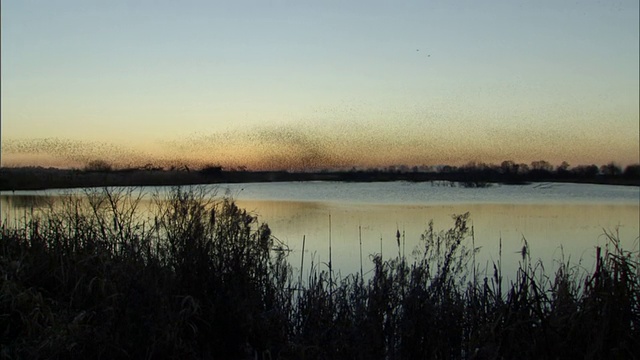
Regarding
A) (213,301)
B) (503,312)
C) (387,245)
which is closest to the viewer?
(503,312)

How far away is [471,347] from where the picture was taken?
4.95 metres

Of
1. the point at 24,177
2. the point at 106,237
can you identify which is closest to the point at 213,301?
the point at 106,237

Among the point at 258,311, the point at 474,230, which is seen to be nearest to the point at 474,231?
the point at 474,230

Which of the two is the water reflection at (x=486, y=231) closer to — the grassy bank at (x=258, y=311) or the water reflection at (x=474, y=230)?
the water reflection at (x=474, y=230)

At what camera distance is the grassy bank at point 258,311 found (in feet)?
15.7

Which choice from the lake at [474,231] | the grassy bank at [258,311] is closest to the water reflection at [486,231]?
the lake at [474,231]

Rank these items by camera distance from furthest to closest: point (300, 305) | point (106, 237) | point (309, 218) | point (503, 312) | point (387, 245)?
point (309, 218) < point (387, 245) < point (106, 237) < point (300, 305) < point (503, 312)

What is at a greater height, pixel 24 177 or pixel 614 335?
pixel 24 177

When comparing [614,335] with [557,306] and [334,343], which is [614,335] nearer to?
[557,306]

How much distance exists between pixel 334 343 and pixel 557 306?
7.71ft

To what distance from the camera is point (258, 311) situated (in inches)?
223

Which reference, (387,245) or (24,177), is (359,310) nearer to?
(387,245)

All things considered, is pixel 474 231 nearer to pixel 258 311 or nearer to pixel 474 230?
pixel 474 230

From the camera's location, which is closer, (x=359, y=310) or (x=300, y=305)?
(x=359, y=310)
